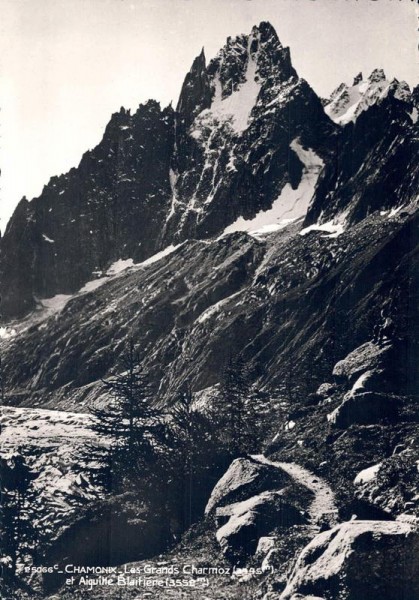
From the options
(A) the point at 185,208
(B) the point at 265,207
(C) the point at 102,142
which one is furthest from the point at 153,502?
(C) the point at 102,142

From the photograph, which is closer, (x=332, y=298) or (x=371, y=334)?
(x=371, y=334)

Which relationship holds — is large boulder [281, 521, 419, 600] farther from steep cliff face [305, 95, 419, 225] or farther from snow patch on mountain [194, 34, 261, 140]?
snow patch on mountain [194, 34, 261, 140]

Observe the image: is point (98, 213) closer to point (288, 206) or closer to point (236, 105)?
point (288, 206)

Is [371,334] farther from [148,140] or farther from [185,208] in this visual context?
[148,140]

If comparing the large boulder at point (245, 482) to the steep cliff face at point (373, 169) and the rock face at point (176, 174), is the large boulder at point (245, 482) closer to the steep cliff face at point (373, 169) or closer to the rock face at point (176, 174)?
the steep cliff face at point (373, 169)

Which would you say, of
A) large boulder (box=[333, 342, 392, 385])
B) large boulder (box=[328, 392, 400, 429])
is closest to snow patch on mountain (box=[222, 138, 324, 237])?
large boulder (box=[333, 342, 392, 385])

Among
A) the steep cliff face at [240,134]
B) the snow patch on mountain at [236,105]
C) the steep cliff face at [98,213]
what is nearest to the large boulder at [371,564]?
the steep cliff face at [240,134]
